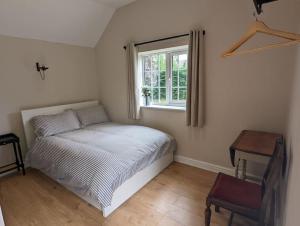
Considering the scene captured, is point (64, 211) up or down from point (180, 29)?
down

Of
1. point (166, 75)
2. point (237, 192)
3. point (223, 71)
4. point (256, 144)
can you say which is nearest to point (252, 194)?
point (237, 192)

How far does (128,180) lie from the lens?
2088 mm

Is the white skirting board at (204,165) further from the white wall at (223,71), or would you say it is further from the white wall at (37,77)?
the white wall at (37,77)

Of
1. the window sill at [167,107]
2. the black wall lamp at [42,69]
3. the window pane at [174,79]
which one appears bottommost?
the window sill at [167,107]

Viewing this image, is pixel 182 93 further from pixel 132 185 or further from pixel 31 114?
pixel 31 114

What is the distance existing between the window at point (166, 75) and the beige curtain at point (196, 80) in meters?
0.31

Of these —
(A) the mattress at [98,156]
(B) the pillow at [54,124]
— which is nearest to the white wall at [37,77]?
(B) the pillow at [54,124]

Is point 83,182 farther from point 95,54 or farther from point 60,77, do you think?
point 95,54

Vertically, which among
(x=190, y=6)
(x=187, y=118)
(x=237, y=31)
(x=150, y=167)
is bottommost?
(x=150, y=167)

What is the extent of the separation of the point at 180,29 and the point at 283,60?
4.44 feet

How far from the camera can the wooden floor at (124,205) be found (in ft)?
5.93

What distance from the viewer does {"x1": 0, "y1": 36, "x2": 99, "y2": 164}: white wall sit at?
271 cm

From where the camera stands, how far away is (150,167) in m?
2.46

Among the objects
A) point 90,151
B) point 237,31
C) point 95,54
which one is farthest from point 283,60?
point 95,54
